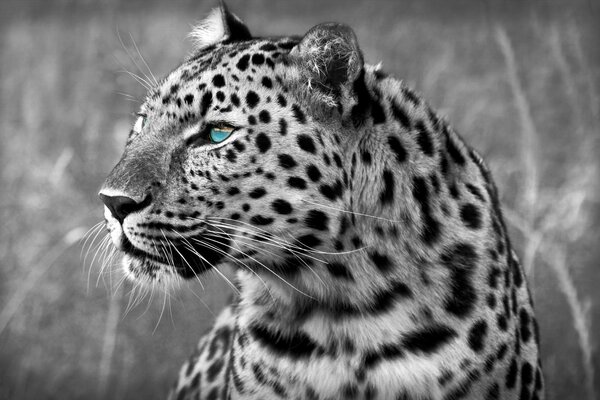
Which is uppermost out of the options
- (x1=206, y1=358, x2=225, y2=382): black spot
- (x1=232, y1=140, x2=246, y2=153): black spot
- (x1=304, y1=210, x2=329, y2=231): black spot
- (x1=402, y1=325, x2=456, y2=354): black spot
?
(x1=232, y1=140, x2=246, y2=153): black spot

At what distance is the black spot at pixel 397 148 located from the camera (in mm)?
3318

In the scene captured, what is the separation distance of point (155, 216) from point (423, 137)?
4.04 ft

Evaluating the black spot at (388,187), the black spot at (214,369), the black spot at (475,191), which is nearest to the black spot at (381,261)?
the black spot at (388,187)

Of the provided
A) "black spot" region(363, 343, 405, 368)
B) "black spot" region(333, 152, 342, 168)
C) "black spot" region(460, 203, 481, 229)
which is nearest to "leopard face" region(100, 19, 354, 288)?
"black spot" region(333, 152, 342, 168)

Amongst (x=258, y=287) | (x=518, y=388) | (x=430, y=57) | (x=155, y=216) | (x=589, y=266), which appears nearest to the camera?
(x=155, y=216)

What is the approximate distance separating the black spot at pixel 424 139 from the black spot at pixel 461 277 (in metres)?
0.44

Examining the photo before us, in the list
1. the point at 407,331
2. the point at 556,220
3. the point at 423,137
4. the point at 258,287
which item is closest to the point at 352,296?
the point at 407,331

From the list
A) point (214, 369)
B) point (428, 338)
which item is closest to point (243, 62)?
point (428, 338)

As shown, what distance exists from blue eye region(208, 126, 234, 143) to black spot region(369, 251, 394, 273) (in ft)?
2.62

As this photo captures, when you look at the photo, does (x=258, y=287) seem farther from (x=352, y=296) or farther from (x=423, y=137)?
(x=423, y=137)

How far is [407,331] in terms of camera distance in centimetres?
334

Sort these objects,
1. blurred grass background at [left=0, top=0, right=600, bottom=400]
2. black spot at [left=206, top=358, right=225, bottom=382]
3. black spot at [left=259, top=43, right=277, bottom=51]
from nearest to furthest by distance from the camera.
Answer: black spot at [left=259, top=43, right=277, bottom=51] < black spot at [left=206, top=358, right=225, bottom=382] < blurred grass background at [left=0, top=0, right=600, bottom=400]

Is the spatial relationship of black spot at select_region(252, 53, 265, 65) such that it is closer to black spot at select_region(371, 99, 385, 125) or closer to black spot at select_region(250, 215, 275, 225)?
black spot at select_region(371, 99, 385, 125)

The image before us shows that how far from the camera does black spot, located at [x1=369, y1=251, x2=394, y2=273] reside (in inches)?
131
